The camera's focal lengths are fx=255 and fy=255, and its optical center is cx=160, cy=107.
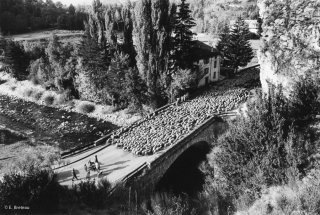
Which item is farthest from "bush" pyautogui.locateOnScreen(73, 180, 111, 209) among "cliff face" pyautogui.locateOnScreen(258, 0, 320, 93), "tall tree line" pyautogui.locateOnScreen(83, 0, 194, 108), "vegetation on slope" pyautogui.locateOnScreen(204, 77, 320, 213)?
"tall tree line" pyautogui.locateOnScreen(83, 0, 194, 108)

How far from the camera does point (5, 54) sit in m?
55.2

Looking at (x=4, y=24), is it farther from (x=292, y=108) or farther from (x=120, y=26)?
(x=292, y=108)

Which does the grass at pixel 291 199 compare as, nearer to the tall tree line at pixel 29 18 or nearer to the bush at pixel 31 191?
the bush at pixel 31 191

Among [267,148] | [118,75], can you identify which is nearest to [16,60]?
[118,75]

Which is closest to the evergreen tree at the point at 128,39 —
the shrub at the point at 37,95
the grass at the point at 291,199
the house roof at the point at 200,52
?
the house roof at the point at 200,52

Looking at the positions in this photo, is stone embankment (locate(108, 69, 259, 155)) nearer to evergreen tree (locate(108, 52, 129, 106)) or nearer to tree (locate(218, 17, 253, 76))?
tree (locate(218, 17, 253, 76))

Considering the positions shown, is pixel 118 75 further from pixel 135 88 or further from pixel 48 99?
pixel 48 99

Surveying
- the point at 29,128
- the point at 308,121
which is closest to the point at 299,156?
the point at 308,121

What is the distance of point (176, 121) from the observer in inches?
1061

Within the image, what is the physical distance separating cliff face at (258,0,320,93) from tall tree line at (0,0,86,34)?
95.2 meters

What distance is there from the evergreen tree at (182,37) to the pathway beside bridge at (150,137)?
577cm

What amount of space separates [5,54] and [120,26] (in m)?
28.5

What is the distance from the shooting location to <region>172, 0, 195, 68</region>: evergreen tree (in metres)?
35.0

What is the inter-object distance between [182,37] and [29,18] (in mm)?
88088
